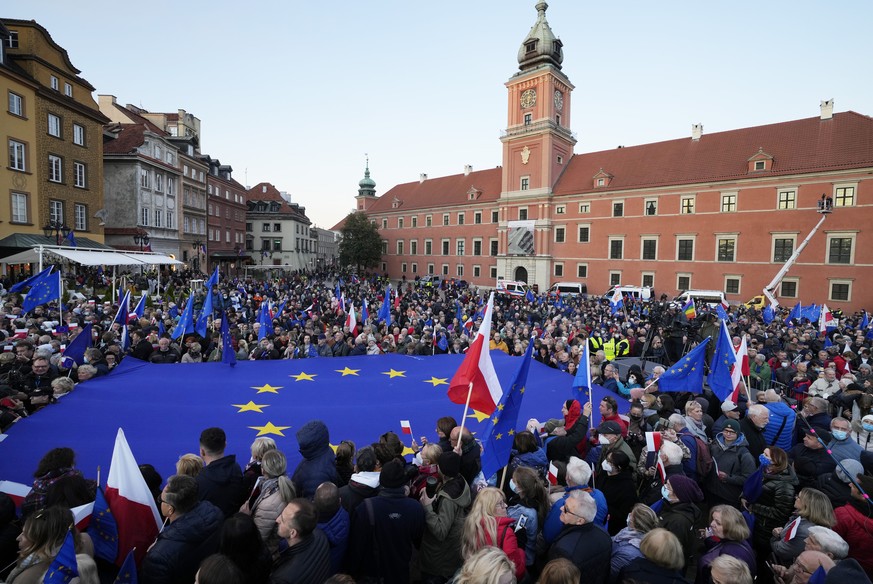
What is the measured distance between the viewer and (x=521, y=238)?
152 feet

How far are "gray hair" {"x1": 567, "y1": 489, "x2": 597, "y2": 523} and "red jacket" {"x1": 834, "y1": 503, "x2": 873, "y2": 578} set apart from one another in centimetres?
225

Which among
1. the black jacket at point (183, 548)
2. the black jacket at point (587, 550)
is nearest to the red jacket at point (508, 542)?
the black jacket at point (587, 550)

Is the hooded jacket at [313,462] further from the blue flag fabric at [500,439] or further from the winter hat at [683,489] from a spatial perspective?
the winter hat at [683,489]

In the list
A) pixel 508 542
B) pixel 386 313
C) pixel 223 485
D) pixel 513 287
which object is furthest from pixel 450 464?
pixel 513 287

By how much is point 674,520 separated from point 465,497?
5.72 feet

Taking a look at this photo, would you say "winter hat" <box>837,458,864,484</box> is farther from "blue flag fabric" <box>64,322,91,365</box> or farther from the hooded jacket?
"blue flag fabric" <box>64,322,91,365</box>

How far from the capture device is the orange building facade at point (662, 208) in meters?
30.8

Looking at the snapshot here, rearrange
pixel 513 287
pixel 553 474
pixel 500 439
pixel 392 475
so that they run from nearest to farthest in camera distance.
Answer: pixel 392 475
pixel 553 474
pixel 500 439
pixel 513 287

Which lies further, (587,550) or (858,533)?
(858,533)

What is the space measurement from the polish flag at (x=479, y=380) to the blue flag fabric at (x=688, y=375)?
4.07m

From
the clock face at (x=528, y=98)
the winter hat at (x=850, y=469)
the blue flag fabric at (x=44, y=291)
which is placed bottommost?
the winter hat at (x=850, y=469)

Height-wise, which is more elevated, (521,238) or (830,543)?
(521,238)

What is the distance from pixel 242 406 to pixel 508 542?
5.38m

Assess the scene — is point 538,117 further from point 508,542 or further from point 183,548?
point 183,548
